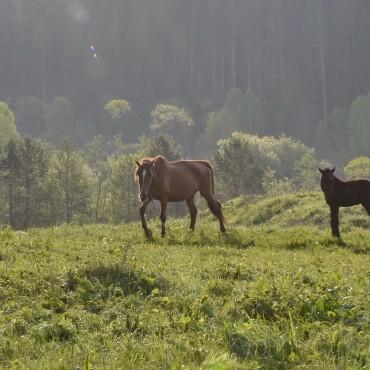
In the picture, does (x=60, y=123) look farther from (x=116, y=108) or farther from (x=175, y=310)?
(x=175, y=310)

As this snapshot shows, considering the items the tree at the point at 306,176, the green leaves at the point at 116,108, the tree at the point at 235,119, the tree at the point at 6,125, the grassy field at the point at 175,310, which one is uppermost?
the green leaves at the point at 116,108

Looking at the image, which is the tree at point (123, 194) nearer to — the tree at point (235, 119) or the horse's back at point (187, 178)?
the horse's back at point (187, 178)

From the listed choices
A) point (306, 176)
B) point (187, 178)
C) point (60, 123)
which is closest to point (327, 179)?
point (187, 178)

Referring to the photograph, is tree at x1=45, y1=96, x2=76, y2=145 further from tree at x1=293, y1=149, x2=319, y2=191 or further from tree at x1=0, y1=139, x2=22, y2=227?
tree at x1=0, y1=139, x2=22, y2=227

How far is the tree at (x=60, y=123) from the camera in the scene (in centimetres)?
14070

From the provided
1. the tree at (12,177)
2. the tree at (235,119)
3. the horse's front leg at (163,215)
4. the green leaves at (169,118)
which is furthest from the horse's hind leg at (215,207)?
the green leaves at (169,118)

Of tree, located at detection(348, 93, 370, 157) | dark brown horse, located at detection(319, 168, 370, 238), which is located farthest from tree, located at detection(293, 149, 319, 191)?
dark brown horse, located at detection(319, 168, 370, 238)

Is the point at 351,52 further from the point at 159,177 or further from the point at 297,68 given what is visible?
the point at 159,177

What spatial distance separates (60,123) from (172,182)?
132 meters

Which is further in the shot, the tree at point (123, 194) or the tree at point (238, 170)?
the tree at point (123, 194)

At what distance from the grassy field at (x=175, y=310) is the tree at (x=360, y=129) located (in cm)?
11442

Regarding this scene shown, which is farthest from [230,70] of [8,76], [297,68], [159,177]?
[159,177]

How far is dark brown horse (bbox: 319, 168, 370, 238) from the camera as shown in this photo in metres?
18.6

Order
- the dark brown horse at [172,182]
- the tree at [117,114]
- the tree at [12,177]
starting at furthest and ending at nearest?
the tree at [117,114] → the tree at [12,177] → the dark brown horse at [172,182]
